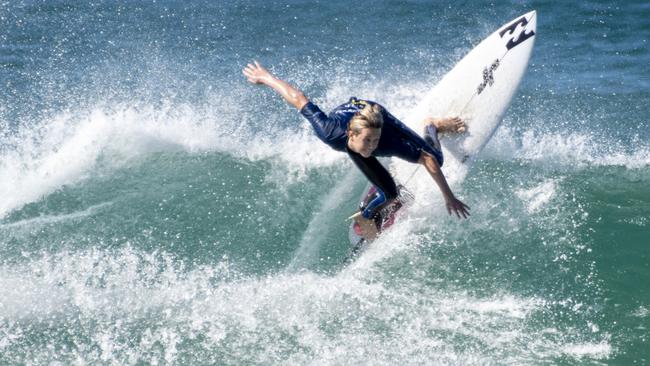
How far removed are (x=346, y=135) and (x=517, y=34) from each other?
3332mm

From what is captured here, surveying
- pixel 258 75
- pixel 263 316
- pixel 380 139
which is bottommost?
pixel 263 316

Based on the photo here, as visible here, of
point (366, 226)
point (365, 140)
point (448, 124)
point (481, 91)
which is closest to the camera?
point (365, 140)

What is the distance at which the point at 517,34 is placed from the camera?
29.8 feet

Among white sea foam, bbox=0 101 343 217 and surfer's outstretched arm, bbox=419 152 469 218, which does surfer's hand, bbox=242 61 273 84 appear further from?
white sea foam, bbox=0 101 343 217

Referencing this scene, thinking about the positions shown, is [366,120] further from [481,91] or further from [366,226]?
[481,91]

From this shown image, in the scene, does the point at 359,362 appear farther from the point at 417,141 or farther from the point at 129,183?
the point at 129,183

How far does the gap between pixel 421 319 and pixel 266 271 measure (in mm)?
1871

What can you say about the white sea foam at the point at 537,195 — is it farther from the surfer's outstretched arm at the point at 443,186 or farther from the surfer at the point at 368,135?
the surfer's outstretched arm at the point at 443,186

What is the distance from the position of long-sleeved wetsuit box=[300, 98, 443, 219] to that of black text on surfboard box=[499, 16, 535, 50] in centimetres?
194

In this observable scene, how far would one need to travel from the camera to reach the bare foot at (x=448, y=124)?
8500 millimetres

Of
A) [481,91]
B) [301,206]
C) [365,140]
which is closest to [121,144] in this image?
[301,206]

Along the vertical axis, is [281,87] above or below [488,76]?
above

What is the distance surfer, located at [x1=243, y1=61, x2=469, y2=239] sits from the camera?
6.52 m

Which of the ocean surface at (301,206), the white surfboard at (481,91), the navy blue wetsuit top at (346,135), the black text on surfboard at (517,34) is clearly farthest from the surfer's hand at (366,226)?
the black text on surfboard at (517,34)
